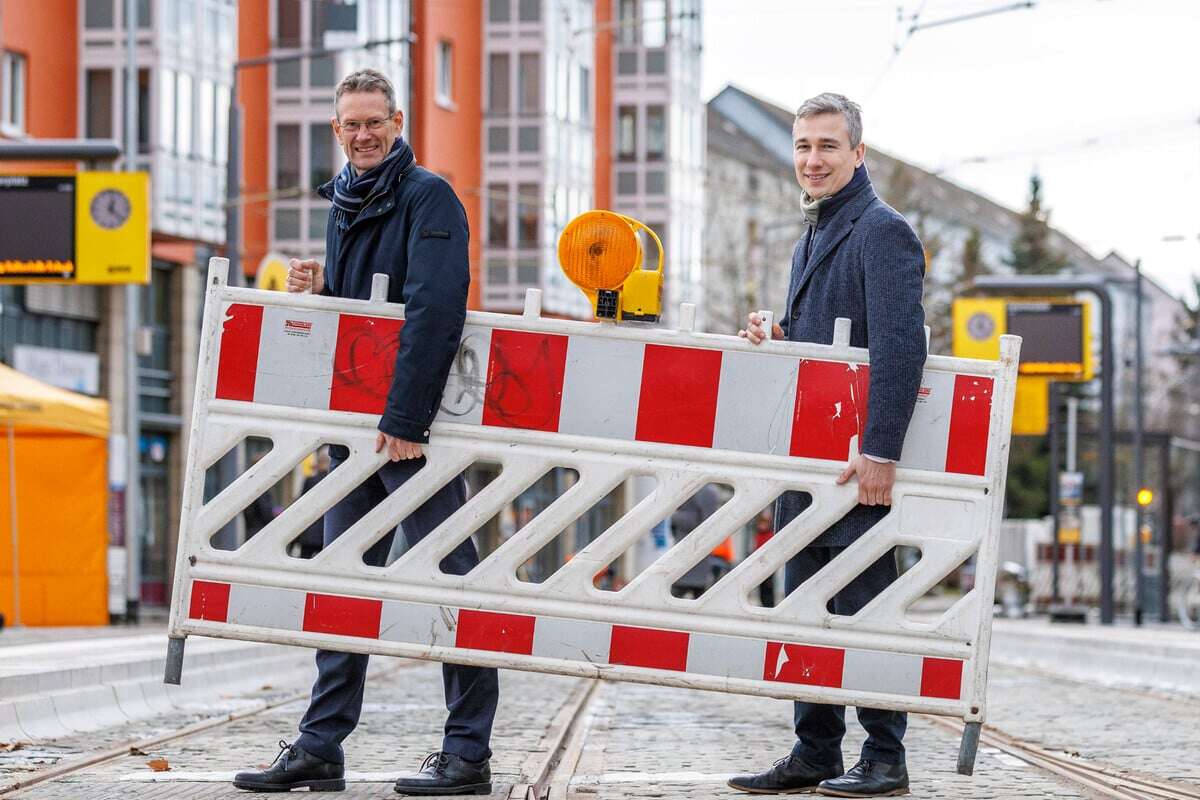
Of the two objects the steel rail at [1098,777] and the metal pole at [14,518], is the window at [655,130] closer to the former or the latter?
the metal pole at [14,518]

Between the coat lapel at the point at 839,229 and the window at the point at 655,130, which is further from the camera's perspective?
the window at the point at 655,130

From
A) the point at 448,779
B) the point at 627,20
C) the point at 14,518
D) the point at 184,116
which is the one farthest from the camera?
the point at 627,20

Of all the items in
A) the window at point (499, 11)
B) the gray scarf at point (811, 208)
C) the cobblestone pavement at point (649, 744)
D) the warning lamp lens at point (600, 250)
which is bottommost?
the cobblestone pavement at point (649, 744)

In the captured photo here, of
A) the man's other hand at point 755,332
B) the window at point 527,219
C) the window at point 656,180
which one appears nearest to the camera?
the man's other hand at point 755,332

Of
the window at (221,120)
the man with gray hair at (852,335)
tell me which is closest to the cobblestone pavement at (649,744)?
the man with gray hair at (852,335)

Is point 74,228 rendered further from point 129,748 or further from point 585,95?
point 585,95

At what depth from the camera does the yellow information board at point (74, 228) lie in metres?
22.8

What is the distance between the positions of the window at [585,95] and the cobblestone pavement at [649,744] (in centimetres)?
4070

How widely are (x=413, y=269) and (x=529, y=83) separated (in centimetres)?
4627

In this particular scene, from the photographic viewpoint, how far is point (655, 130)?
58938 mm

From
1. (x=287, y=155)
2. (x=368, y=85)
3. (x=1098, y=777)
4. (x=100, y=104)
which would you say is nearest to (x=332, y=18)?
(x=287, y=155)

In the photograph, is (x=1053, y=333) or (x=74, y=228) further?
(x=1053, y=333)

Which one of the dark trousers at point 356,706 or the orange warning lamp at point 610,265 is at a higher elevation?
the orange warning lamp at point 610,265

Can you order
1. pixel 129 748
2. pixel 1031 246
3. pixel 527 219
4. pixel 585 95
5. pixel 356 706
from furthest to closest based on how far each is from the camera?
pixel 1031 246 < pixel 585 95 < pixel 527 219 < pixel 129 748 < pixel 356 706
